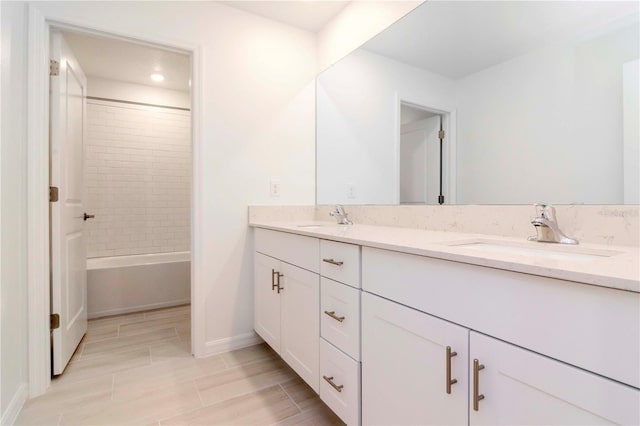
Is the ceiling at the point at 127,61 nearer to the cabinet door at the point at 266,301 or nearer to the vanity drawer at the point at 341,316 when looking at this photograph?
the cabinet door at the point at 266,301

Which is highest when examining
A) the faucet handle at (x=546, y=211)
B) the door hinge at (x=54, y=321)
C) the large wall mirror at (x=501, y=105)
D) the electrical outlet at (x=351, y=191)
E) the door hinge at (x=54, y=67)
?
the door hinge at (x=54, y=67)

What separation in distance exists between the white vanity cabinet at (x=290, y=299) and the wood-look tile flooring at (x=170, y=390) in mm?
154

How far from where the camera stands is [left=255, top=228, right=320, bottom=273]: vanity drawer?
1433 mm

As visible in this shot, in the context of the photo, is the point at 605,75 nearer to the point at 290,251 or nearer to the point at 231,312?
the point at 290,251

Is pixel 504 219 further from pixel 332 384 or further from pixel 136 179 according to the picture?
pixel 136 179

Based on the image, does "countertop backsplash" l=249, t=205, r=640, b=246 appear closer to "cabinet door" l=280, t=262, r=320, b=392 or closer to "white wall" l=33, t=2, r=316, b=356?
"white wall" l=33, t=2, r=316, b=356

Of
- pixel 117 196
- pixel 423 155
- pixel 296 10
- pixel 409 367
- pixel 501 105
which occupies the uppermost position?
pixel 296 10

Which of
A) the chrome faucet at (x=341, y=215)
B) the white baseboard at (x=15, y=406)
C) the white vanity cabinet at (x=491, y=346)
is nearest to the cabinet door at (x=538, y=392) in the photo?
the white vanity cabinet at (x=491, y=346)

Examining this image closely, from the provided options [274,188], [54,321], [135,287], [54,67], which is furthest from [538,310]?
[135,287]

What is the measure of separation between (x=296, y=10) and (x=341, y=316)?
200 cm

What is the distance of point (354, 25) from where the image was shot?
2.05m

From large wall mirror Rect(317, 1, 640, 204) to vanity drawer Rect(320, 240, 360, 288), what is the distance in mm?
630

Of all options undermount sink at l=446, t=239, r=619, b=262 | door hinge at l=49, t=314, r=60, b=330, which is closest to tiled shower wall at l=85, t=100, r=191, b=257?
door hinge at l=49, t=314, r=60, b=330

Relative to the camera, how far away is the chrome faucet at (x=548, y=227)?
1.04 metres
